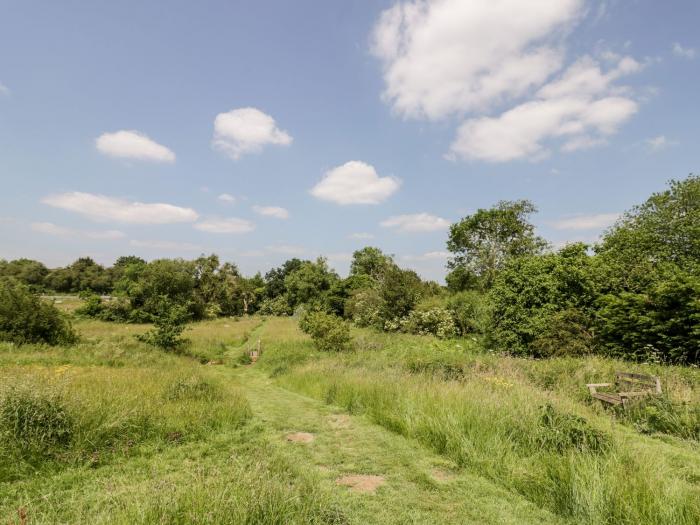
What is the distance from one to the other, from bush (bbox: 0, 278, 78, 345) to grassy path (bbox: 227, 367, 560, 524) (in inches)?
600

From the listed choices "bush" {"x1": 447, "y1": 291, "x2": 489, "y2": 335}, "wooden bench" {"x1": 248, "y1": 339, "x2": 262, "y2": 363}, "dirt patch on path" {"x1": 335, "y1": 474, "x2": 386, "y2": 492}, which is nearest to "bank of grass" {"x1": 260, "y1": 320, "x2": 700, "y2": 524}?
"dirt patch on path" {"x1": 335, "y1": 474, "x2": 386, "y2": 492}

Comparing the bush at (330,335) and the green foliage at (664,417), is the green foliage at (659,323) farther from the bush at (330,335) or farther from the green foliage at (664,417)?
the bush at (330,335)

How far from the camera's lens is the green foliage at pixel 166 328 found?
18.2 meters

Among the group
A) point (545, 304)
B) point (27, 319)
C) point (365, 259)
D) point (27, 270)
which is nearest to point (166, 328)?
point (27, 319)

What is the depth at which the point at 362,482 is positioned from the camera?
484 cm

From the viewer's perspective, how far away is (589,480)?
4.04 meters

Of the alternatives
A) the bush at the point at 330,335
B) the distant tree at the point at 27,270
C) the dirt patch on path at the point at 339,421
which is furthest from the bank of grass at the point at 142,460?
the distant tree at the point at 27,270

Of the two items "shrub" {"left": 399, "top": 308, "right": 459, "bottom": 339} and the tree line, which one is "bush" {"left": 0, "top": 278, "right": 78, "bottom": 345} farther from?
"shrub" {"left": 399, "top": 308, "right": 459, "bottom": 339}

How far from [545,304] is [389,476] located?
13354 mm

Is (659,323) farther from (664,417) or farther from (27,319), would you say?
(27,319)

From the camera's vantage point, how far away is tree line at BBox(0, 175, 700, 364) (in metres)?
11.8

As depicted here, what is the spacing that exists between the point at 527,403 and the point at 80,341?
2152 centimetres

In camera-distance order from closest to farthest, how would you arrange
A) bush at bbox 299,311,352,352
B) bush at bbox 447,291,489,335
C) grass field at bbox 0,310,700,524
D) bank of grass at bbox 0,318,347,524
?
bank of grass at bbox 0,318,347,524, grass field at bbox 0,310,700,524, bush at bbox 299,311,352,352, bush at bbox 447,291,489,335

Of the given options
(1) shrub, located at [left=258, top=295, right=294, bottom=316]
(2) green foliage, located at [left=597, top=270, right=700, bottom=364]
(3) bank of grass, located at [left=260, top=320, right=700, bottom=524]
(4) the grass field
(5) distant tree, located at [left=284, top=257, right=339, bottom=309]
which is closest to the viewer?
(4) the grass field
